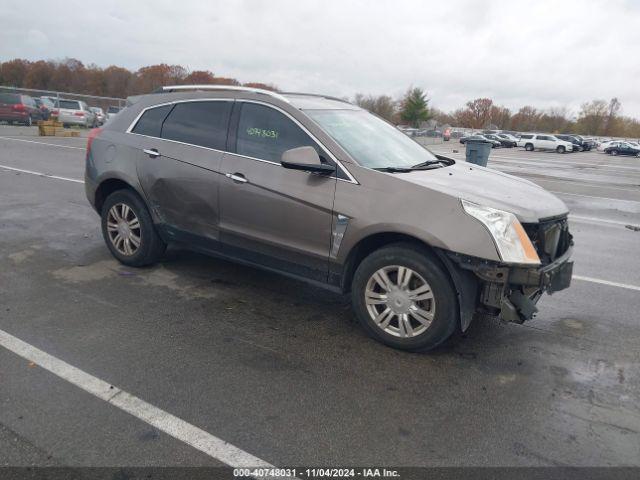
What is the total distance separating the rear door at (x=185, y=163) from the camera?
4562 mm

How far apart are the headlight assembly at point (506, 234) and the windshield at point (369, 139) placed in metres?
0.95

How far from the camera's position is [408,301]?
3.70m

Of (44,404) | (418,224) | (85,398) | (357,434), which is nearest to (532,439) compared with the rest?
(357,434)

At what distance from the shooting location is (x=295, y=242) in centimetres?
413

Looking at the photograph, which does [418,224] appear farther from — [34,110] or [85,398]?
[34,110]

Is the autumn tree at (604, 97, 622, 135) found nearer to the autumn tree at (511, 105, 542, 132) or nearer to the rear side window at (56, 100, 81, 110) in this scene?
the autumn tree at (511, 105, 542, 132)

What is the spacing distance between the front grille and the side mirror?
5.12 ft

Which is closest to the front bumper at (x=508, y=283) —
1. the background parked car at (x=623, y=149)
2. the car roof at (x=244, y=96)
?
the car roof at (x=244, y=96)

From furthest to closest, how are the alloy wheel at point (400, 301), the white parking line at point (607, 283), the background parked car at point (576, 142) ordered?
the background parked car at point (576, 142)
the white parking line at point (607, 283)
the alloy wheel at point (400, 301)

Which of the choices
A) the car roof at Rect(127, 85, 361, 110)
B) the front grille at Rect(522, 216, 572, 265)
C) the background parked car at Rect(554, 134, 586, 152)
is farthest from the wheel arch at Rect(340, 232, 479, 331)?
the background parked car at Rect(554, 134, 586, 152)

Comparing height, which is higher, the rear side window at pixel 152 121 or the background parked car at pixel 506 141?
the background parked car at pixel 506 141

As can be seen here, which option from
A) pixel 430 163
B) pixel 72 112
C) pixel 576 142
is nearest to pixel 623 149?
pixel 576 142

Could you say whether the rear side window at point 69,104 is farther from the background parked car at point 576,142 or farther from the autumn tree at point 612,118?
the autumn tree at point 612,118

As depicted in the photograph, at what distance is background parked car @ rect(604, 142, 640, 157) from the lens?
4969cm
